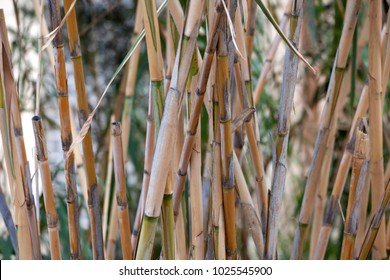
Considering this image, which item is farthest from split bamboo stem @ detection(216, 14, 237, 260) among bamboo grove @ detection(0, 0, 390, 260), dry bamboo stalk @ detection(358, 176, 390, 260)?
dry bamboo stalk @ detection(358, 176, 390, 260)

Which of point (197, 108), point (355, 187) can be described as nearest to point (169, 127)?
point (197, 108)

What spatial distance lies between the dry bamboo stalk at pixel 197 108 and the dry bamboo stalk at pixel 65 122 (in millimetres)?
64

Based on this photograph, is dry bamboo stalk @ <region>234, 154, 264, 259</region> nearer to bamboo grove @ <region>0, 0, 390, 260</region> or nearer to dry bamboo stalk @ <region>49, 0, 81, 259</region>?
bamboo grove @ <region>0, 0, 390, 260</region>

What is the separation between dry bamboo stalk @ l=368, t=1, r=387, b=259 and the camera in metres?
0.42

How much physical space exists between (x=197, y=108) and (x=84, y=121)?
3.0 inches

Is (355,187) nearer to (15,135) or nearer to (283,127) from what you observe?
(283,127)

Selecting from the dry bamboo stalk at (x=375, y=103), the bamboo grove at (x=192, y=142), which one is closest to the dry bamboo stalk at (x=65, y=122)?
the bamboo grove at (x=192, y=142)

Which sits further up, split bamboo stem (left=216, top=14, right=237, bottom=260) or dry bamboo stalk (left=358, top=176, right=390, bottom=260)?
split bamboo stem (left=216, top=14, right=237, bottom=260)

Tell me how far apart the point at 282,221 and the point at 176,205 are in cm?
71

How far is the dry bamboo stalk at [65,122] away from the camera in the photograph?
13.2 inches

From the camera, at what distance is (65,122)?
0.36m

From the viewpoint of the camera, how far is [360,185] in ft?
1.27

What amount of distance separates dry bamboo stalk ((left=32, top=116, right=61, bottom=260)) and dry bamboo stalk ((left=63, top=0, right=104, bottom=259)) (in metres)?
0.02
